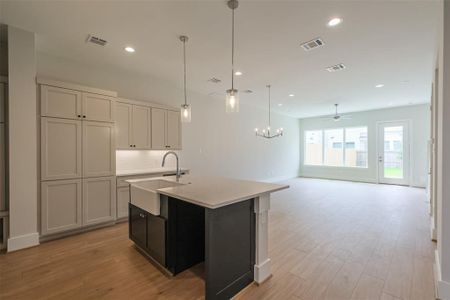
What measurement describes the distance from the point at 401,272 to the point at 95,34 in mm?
4780

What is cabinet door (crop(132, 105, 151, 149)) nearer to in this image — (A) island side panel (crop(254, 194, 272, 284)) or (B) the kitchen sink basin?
(B) the kitchen sink basin

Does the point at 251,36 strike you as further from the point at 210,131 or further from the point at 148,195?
the point at 210,131

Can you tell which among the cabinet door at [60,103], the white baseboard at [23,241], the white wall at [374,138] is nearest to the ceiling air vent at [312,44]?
the cabinet door at [60,103]

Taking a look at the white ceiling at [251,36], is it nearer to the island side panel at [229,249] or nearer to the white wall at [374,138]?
the island side panel at [229,249]

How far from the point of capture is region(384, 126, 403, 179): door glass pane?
7.68m

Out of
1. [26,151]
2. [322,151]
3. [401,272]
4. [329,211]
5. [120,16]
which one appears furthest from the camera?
[322,151]

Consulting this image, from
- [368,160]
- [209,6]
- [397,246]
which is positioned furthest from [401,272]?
[368,160]

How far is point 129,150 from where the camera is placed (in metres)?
4.20

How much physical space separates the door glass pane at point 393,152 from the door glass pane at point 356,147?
691 mm

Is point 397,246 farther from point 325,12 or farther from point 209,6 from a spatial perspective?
point 209,6

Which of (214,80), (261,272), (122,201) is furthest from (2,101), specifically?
(261,272)

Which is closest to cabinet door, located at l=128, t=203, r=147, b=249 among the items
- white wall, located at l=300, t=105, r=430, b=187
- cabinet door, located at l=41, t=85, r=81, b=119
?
cabinet door, located at l=41, t=85, r=81, b=119

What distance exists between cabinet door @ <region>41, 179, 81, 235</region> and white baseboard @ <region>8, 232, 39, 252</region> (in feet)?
0.37

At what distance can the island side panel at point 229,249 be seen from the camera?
5.70 ft
